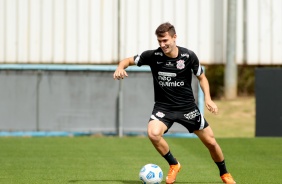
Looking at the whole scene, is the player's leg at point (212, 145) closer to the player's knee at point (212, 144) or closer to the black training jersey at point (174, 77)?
the player's knee at point (212, 144)

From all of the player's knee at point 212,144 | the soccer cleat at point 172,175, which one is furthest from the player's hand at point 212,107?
Result: the soccer cleat at point 172,175

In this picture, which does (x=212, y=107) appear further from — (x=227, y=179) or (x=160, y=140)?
(x=227, y=179)

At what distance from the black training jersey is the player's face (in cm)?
19

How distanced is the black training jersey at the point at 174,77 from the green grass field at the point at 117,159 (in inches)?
43.8

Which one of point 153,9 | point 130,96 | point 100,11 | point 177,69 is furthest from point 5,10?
point 177,69

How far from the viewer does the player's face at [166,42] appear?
Answer: 32.4 feet

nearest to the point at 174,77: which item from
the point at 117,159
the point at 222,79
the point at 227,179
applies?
the point at 227,179

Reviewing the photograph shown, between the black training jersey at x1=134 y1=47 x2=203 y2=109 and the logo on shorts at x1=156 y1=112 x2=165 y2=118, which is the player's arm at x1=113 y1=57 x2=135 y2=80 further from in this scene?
the logo on shorts at x1=156 y1=112 x2=165 y2=118

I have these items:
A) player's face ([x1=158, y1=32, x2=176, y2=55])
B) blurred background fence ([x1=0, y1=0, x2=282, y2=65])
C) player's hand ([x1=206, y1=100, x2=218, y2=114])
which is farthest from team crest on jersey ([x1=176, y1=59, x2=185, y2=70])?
blurred background fence ([x1=0, y1=0, x2=282, y2=65])

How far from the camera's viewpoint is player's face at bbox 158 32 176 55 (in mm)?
9891

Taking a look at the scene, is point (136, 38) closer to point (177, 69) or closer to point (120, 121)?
point (120, 121)

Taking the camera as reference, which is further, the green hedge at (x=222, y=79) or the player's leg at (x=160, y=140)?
the green hedge at (x=222, y=79)

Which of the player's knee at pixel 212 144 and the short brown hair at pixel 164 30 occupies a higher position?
the short brown hair at pixel 164 30

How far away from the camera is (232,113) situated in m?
22.0
